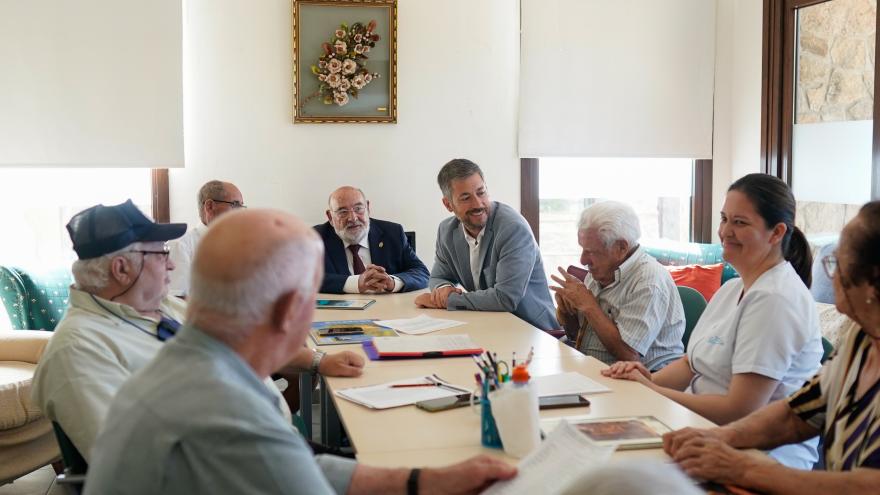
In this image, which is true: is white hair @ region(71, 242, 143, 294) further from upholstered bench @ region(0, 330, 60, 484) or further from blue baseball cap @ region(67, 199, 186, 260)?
upholstered bench @ region(0, 330, 60, 484)

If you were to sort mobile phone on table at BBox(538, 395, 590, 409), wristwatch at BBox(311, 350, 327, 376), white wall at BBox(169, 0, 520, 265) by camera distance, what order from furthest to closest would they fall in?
white wall at BBox(169, 0, 520, 265) → wristwatch at BBox(311, 350, 327, 376) → mobile phone on table at BBox(538, 395, 590, 409)

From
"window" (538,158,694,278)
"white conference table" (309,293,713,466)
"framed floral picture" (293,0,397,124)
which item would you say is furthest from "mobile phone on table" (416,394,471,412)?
"window" (538,158,694,278)

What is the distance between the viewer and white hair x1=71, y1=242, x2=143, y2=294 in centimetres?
223

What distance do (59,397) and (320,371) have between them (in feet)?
2.82

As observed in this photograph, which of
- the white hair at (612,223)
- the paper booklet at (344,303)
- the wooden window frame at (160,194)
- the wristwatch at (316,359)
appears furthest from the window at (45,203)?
the white hair at (612,223)

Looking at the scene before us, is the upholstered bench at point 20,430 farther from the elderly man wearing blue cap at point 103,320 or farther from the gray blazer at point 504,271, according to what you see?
the gray blazer at point 504,271

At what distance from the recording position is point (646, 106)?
5.57 meters

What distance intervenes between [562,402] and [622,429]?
0.25m

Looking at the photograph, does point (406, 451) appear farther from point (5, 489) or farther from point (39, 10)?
point (39, 10)

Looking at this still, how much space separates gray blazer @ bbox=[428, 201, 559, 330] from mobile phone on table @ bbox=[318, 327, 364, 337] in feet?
2.06

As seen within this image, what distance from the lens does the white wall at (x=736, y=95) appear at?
212 inches

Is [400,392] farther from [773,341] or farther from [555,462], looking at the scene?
[773,341]

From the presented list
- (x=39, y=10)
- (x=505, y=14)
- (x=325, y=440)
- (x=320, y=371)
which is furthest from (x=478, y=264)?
(x=39, y=10)

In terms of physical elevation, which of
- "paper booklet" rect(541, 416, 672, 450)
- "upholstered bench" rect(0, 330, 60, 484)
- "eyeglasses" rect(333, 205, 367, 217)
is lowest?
"upholstered bench" rect(0, 330, 60, 484)
